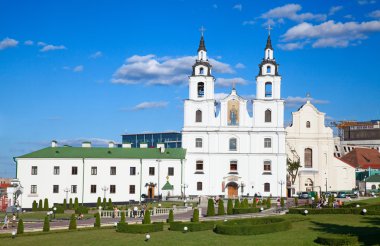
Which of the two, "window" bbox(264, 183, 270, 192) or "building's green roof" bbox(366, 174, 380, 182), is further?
"building's green roof" bbox(366, 174, 380, 182)

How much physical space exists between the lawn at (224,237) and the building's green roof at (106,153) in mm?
36238

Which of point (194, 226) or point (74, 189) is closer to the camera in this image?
point (194, 226)

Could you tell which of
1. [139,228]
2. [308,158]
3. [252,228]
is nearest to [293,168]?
[308,158]

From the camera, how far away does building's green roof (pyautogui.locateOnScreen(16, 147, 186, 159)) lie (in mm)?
76725

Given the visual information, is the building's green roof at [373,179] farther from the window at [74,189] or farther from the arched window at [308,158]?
the window at [74,189]

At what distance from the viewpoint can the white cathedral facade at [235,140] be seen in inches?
3157

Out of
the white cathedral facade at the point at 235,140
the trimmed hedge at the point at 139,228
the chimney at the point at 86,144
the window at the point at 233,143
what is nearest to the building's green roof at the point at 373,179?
the white cathedral facade at the point at 235,140

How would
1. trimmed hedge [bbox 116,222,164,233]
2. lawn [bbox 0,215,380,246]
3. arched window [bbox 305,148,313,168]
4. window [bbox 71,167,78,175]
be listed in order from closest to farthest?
lawn [bbox 0,215,380,246]
trimmed hedge [bbox 116,222,164,233]
window [bbox 71,167,78,175]
arched window [bbox 305,148,313,168]

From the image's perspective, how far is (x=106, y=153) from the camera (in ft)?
258

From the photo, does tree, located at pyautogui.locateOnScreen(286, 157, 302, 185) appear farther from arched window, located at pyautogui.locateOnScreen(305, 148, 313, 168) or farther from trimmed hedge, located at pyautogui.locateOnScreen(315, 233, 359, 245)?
trimmed hedge, located at pyautogui.locateOnScreen(315, 233, 359, 245)

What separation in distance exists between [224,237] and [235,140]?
45.7 metres

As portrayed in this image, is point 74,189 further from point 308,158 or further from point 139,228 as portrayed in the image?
point 139,228

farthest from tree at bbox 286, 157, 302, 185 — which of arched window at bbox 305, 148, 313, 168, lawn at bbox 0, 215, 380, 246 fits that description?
lawn at bbox 0, 215, 380, 246

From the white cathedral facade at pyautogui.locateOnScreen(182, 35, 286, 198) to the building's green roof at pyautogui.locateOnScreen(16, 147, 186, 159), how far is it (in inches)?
108
